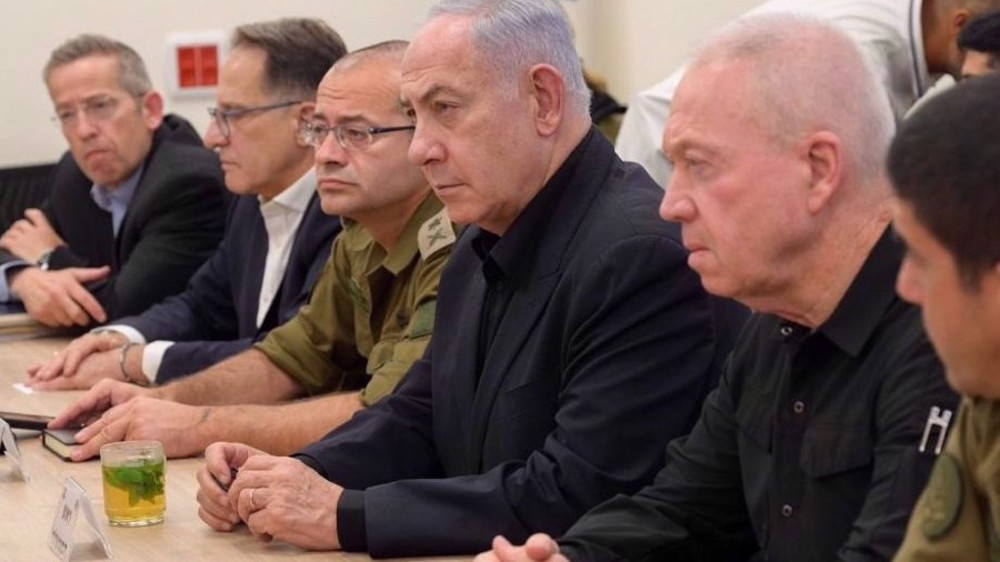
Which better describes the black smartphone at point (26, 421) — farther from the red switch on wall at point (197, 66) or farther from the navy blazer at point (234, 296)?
the red switch on wall at point (197, 66)

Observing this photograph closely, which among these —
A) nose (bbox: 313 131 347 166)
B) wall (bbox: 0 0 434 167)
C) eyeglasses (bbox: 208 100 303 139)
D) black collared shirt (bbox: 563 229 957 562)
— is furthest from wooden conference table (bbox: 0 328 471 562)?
wall (bbox: 0 0 434 167)

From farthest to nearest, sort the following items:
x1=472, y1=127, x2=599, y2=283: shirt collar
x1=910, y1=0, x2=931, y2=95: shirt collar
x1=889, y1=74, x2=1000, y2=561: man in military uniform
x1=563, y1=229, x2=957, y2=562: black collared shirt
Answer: x1=910, y1=0, x2=931, y2=95: shirt collar → x1=472, y1=127, x2=599, y2=283: shirt collar → x1=563, y1=229, x2=957, y2=562: black collared shirt → x1=889, y1=74, x2=1000, y2=561: man in military uniform

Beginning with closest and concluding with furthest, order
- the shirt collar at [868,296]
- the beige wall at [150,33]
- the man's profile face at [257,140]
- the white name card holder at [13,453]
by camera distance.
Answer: the shirt collar at [868,296] < the white name card holder at [13,453] < the man's profile face at [257,140] < the beige wall at [150,33]

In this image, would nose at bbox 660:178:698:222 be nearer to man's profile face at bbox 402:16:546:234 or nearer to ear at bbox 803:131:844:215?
ear at bbox 803:131:844:215

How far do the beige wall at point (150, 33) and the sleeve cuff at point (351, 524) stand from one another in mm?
3642

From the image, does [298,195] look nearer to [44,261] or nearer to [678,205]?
[44,261]

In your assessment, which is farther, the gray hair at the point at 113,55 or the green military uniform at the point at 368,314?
the gray hair at the point at 113,55

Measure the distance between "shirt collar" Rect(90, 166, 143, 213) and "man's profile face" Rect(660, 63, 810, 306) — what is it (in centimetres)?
316

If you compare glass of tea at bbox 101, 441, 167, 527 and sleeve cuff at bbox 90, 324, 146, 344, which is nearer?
glass of tea at bbox 101, 441, 167, 527

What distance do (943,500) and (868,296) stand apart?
413mm

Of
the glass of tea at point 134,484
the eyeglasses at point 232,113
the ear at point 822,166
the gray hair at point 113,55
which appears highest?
the ear at point 822,166

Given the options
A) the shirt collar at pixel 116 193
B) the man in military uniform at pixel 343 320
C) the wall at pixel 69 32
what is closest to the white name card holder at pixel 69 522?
the man in military uniform at pixel 343 320

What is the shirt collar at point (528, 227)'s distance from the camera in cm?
258

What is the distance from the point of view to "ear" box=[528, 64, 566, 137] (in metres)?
2.60
